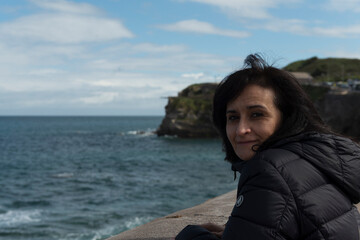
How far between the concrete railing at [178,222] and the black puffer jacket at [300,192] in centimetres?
220

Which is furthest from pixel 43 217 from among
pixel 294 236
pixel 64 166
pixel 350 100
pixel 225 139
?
pixel 350 100

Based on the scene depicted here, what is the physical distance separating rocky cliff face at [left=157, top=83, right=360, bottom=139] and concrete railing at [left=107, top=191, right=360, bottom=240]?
43906 millimetres

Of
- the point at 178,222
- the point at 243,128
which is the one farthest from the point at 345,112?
the point at 243,128

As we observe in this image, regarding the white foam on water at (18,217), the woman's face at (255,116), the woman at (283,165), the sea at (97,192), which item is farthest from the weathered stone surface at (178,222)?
the white foam on water at (18,217)

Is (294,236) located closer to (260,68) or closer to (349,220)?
(349,220)

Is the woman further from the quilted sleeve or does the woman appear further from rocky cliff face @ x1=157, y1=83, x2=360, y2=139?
rocky cliff face @ x1=157, y1=83, x2=360, y2=139

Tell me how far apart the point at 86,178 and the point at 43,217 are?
405 inches

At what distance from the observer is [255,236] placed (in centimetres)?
198

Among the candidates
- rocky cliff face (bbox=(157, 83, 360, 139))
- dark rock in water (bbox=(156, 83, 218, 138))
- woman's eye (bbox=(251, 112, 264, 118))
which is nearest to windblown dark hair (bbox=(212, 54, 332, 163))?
woman's eye (bbox=(251, 112, 264, 118))

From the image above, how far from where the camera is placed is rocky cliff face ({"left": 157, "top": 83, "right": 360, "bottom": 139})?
1827 inches

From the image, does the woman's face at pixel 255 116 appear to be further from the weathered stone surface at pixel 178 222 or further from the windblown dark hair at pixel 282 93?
the weathered stone surface at pixel 178 222

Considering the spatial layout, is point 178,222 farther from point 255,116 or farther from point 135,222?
point 135,222

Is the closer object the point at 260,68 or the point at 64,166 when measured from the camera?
the point at 260,68

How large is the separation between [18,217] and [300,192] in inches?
653
